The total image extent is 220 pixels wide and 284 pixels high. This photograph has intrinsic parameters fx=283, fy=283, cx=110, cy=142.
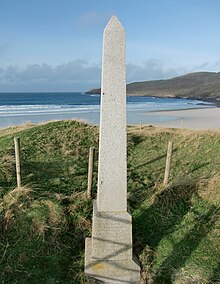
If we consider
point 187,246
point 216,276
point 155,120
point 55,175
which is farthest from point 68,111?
point 216,276

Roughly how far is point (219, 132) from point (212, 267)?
9.40 m

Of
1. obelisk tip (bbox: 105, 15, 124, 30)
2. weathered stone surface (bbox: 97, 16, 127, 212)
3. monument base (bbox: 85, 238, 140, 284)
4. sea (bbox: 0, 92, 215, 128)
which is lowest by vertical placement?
sea (bbox: 0, 92, 215, 128)

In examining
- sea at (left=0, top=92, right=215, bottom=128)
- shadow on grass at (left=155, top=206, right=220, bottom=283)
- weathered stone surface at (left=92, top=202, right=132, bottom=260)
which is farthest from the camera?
sea at (left=0, top=92, right=215, bottom=128)

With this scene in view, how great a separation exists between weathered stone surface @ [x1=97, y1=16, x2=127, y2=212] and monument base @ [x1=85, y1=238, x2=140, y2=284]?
107cm

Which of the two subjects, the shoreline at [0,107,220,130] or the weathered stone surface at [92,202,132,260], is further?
the shoreline at [0,107,220,130]

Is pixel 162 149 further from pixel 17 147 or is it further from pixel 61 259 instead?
pixel 61 259

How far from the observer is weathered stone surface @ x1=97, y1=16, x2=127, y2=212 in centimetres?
484

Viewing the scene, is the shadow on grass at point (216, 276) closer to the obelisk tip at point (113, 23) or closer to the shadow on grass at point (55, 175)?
the shadow on grass at point (55, 175)

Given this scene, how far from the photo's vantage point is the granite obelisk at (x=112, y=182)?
4868 millimetres

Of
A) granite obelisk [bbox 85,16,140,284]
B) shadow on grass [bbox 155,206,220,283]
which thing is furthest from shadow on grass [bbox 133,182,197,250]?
granite obelisk [bbox 85,16,140,284]

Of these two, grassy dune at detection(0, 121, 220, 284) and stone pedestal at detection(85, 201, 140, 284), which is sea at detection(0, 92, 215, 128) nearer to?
grassy dune at detection(0, 121, 220, 284)

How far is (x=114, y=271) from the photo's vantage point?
5.39 meters

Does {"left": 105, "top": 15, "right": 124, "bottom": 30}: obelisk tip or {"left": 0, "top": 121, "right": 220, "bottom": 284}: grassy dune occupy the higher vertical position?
{"left": 105, "top": 15, "right": 124, "bottom": 30}: obelisk tip

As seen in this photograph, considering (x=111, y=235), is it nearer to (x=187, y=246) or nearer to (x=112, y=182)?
(x=112, y=182)
